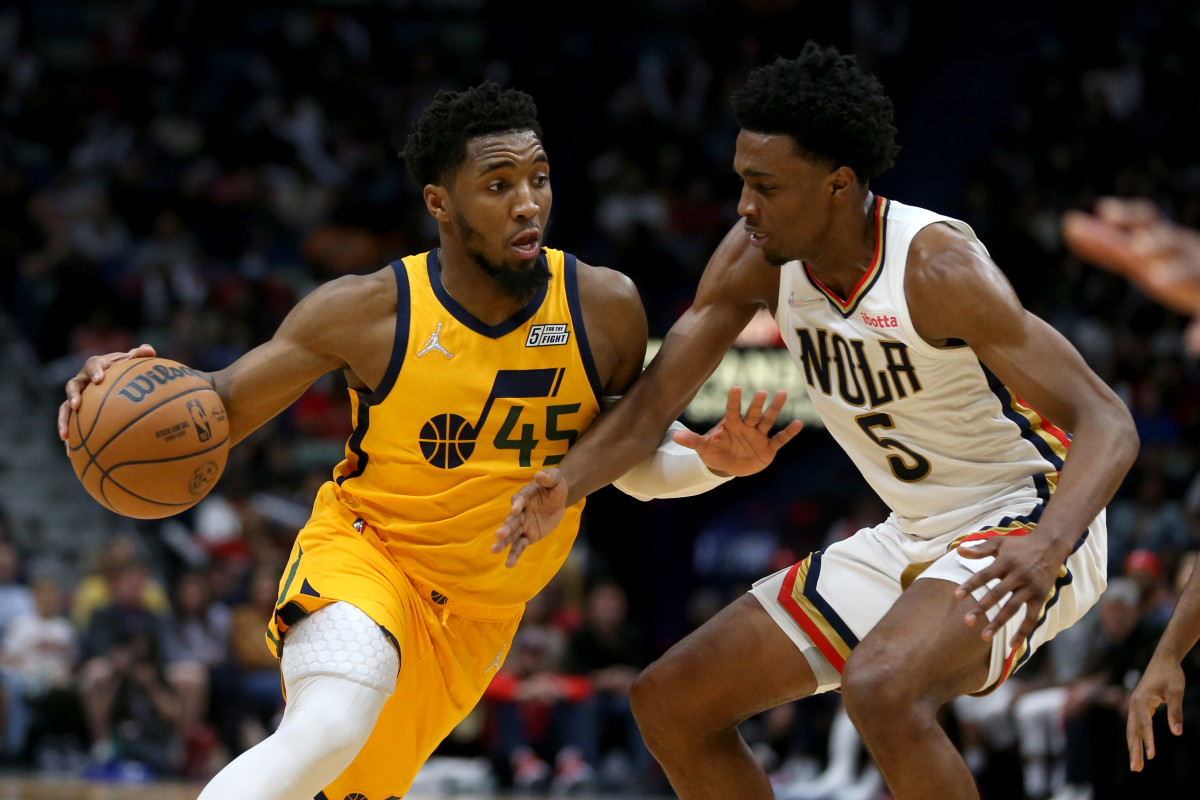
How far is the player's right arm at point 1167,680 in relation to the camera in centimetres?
392

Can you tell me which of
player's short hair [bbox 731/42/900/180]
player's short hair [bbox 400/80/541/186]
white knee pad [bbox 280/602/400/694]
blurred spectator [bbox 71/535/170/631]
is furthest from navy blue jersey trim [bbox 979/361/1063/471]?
blurred spectator [bbox 71/535/170/631]

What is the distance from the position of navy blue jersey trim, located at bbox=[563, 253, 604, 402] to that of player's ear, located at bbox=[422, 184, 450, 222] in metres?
0.42

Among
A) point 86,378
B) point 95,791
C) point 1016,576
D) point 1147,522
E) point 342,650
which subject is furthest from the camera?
point 1147,522

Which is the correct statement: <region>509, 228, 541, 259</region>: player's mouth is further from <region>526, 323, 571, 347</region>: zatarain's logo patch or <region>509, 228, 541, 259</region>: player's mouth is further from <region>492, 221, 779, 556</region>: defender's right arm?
<region>492, 221, 779, 556</region>: defender's right arm

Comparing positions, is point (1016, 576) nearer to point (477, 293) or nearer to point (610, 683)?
point (477, 293)

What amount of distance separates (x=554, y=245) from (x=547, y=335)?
31.2ft

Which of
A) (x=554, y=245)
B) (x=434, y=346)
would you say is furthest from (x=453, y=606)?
(x=554, y=245)

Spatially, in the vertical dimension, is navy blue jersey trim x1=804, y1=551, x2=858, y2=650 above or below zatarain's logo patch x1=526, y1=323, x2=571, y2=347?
below

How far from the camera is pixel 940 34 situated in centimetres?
1486

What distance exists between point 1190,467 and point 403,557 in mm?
8764

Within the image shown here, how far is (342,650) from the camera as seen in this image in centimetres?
401

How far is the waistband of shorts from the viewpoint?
4.49 metres

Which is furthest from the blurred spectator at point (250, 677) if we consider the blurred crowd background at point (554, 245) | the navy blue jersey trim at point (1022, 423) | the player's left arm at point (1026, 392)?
the player's left arm at point (1026, 392)

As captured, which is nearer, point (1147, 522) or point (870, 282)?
point (870, 282)
